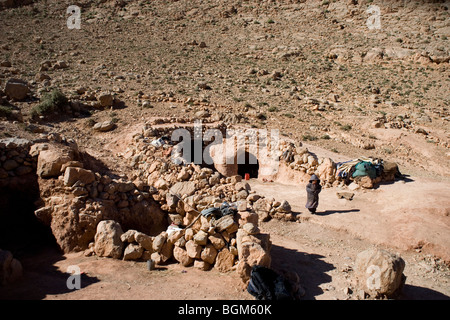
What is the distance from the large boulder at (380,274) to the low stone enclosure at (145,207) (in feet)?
4.60

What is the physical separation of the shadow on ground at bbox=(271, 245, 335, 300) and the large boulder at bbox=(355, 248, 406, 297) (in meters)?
0.56

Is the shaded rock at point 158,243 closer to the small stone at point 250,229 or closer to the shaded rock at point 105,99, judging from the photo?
the small stone at point 250,229

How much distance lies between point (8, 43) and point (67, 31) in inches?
221

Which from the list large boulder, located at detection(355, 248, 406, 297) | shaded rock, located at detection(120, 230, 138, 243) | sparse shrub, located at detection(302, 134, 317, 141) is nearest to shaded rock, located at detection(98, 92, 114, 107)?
sparse shrub, located at detection(302, 134, 317, 141)

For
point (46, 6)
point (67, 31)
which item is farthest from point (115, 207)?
point (46, 6)

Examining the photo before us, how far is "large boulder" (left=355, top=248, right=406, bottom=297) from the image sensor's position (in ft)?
12.7

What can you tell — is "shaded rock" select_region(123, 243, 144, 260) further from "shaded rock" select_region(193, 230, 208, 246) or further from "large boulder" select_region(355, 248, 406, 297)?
"large boulder" select_region(355, 248, 406, 297)

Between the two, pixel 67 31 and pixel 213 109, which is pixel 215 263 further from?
pixel 67 31

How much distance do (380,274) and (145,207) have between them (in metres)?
4.48

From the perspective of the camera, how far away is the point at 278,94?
17.9m

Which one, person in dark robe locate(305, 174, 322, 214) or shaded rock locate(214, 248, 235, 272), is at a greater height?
person in dark robe locate(305, 174, 322, 214)

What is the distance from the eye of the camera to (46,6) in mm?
29812
